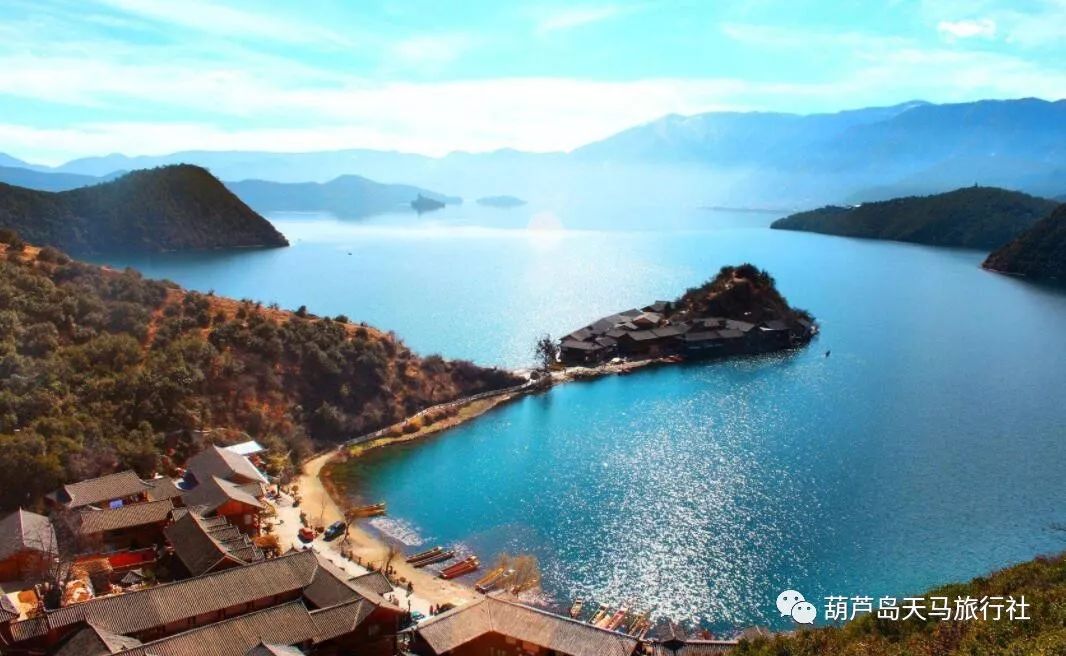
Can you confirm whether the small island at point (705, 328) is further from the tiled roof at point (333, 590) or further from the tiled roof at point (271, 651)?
the tiled roof at point (271, 651)

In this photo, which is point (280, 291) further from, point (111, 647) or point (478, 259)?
point (111, 647)

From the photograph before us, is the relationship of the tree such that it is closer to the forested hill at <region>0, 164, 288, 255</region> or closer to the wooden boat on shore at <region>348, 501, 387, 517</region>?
the wooden boat on shore at <region>348, 501, 387, 517</region>

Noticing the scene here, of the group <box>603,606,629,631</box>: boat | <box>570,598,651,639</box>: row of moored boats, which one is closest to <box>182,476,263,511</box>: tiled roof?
<box>570,598,651,639</box>: row of moored boats

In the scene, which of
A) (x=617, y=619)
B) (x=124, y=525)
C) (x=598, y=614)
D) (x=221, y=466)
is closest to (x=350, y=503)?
(x=221, y=466)

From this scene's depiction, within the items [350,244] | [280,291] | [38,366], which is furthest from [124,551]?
[350,244]

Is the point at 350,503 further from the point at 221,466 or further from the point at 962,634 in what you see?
the point at 962,634

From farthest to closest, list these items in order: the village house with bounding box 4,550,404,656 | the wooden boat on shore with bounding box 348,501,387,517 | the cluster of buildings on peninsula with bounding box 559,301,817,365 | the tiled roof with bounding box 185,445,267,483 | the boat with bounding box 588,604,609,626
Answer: the cluster of buildings on peninsula with bounding box 559,301,817,365 → the wooden boat on shore with bounding box 348,501,387,517 → the tiled roof with bounding box 185,445,267,483 → the boat with bounding box 588,604,609,626 → the village house with bounding box 4,550,404,656
